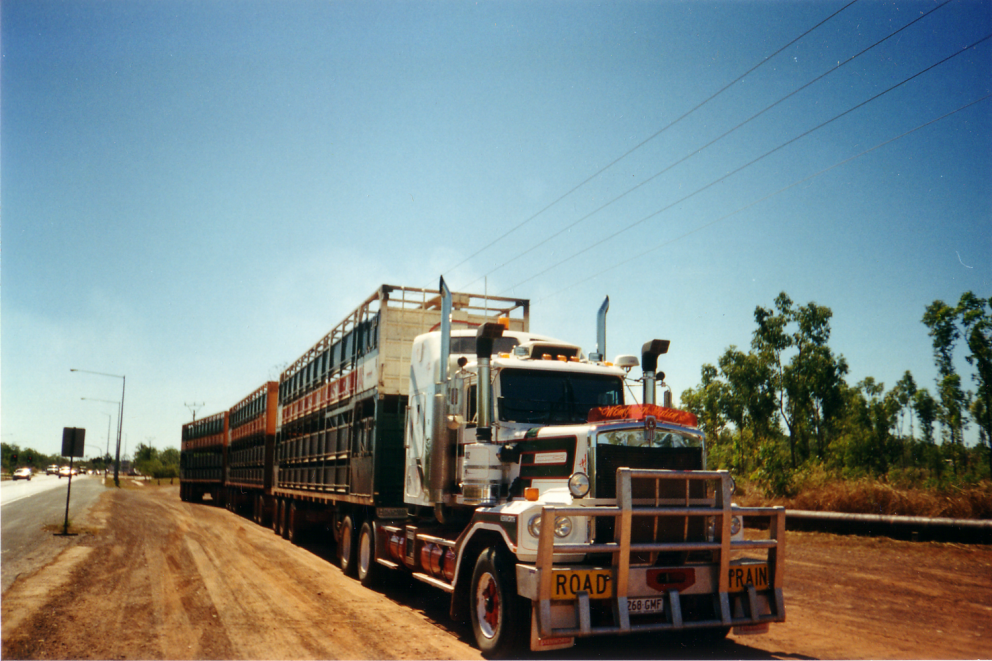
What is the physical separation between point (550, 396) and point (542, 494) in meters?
1.41

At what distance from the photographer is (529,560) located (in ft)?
20.3

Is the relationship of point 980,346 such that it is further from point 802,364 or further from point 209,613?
point 209,613

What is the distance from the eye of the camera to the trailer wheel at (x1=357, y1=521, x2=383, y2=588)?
1080 cm

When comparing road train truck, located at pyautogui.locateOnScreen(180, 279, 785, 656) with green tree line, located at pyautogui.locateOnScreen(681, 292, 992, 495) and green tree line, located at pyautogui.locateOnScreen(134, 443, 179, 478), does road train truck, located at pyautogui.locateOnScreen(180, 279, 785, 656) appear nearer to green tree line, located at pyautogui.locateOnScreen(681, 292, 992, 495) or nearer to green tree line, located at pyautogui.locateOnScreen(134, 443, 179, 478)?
green tree line, located at pyautogui.locateOnScreen(681, 292, 992, 495)

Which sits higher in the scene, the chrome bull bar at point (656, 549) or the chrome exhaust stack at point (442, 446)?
the chrome exhaust stack at point (442, 446)

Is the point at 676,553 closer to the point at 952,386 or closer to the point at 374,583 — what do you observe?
the point at 374,583

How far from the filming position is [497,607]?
666 centimetres

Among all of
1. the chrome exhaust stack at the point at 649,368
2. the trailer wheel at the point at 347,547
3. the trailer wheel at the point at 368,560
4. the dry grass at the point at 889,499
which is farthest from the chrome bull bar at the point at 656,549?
the dry grass at the point at 889,499

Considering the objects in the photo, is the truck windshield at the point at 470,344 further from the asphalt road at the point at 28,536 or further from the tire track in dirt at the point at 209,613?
the asphalt road at the point at 28,536

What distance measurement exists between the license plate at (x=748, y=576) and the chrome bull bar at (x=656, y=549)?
0.24 feet

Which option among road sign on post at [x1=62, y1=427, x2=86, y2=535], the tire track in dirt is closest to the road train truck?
the tire track in dirt

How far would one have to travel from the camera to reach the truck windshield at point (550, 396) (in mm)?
7918

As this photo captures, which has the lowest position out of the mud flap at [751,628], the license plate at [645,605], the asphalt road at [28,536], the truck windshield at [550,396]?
the asphalt road at [28,536]

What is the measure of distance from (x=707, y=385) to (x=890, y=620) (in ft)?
117
